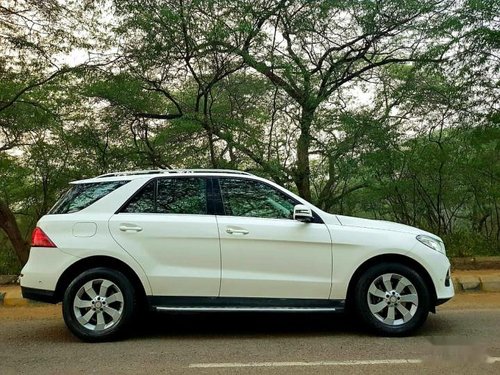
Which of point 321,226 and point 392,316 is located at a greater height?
point 321,226

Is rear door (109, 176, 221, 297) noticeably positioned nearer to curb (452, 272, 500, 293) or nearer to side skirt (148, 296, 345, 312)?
side skirt (148, 296, 345, 312)

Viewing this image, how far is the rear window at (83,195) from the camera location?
223 inches

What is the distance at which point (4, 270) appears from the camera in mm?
9297

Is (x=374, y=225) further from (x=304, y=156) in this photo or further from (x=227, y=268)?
(x=304, y=156)

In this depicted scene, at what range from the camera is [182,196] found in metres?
5.75

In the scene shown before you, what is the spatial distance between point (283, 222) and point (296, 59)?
562 centimetres

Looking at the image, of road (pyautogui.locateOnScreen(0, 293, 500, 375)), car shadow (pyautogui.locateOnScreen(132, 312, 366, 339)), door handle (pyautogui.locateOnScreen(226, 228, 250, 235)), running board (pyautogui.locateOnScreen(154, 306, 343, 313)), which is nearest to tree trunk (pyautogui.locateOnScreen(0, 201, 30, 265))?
road (pyautogui.locateOnScreen(0, 293, 500, 375))

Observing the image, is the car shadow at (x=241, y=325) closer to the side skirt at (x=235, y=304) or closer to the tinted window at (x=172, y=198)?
the side skirt at (x=235, y=304)

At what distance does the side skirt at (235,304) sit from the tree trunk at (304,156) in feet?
17.0

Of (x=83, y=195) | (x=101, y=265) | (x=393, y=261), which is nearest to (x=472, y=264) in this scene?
(x=393, y=261)

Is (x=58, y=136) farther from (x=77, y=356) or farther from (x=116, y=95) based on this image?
(x=77, y=356)

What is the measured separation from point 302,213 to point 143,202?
1760 mm

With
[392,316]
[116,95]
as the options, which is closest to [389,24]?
[116,95]

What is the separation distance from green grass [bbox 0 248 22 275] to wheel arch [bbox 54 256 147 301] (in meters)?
4.20
